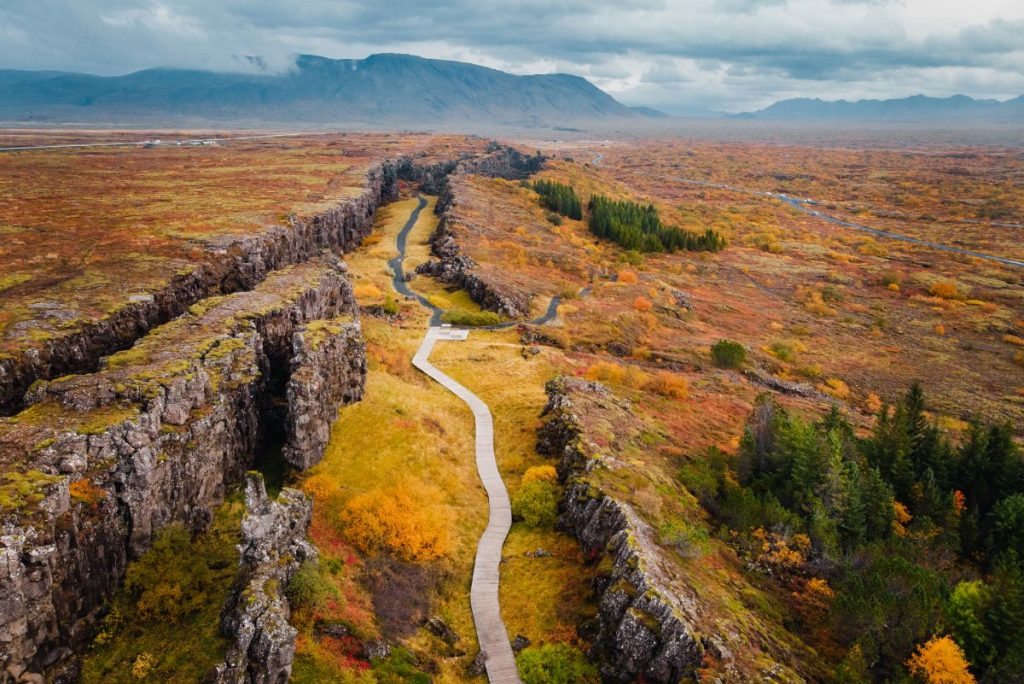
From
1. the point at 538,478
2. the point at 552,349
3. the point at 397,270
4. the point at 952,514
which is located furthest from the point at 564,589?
the point at 397,270

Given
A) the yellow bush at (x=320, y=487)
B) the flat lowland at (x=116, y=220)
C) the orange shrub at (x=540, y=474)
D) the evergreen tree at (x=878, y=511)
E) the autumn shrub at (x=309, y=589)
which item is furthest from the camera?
the flat lowland at (x=116, y=220)

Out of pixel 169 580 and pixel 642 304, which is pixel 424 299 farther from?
pixel 169 580

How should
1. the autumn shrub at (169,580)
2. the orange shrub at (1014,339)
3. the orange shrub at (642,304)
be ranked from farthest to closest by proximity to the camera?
the orange shrub at (642,304) < the orange shrub at (1014,339) < the autumn shrub at (169,580)

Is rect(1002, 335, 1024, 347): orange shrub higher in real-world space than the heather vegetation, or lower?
lower

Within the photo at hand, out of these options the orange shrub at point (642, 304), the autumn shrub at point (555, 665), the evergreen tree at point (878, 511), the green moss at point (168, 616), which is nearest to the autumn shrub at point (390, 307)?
the orange shrub at point (642, 304)

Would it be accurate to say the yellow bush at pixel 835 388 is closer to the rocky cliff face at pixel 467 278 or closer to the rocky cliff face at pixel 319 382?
the rocky cliff face at pixel 467 278

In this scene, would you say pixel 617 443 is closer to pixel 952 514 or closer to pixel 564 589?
pixel 564 589

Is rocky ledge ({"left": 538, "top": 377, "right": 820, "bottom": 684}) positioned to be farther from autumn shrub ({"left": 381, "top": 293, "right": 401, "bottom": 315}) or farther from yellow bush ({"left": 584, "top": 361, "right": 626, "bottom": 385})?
autumn shrub ({"left": 381, "top": 293, "right": 401, "bottom": 315})

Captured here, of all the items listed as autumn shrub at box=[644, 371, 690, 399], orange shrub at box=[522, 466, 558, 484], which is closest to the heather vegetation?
orange shrub at box=[522, 466, 558, 484]
